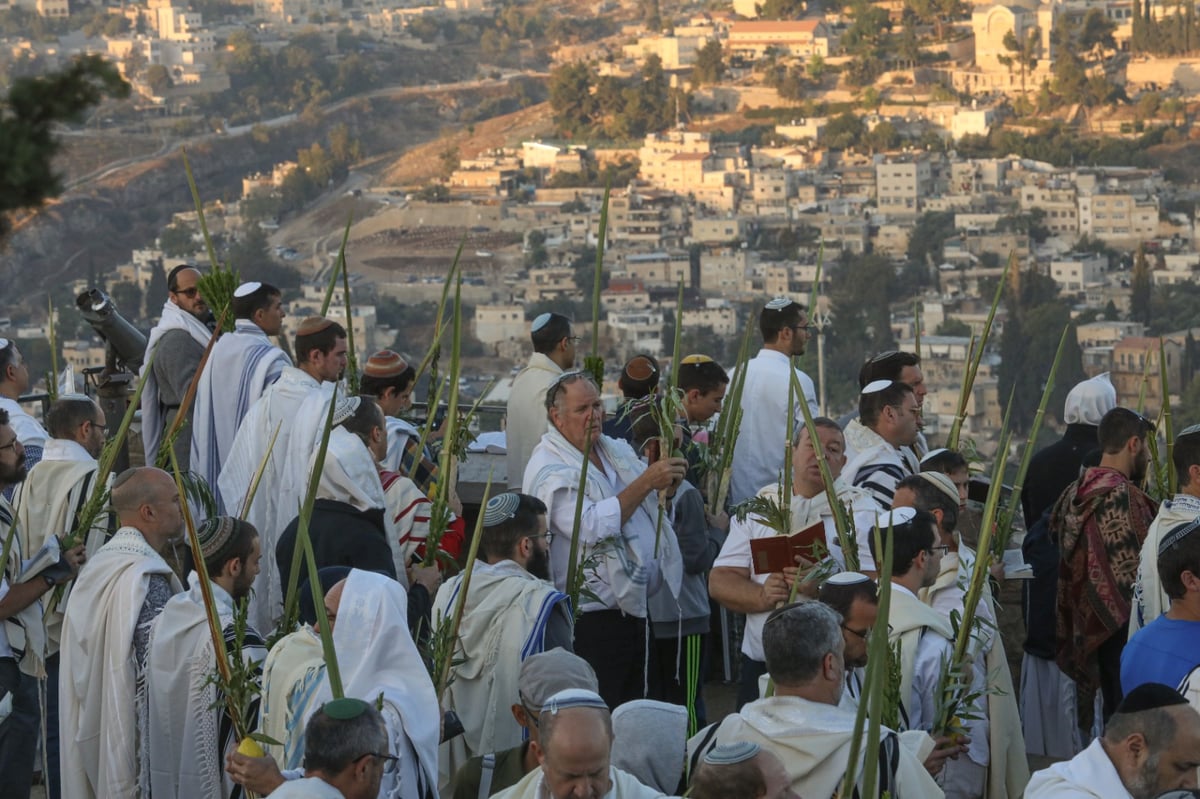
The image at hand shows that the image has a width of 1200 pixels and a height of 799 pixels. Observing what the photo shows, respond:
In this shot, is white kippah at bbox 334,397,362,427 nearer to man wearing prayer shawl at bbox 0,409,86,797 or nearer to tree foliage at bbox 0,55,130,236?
man wearing prayer shawl at bbox 0,409,86,797

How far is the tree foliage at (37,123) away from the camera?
1346 mm

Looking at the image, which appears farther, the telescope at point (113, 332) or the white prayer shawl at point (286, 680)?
the telescope at point (113, 332)

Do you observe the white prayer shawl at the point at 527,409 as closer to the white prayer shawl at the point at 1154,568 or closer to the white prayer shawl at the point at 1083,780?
the white prayer shawl at the point at 1154,568

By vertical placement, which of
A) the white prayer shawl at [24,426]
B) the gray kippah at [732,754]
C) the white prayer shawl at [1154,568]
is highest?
the gray kippah at [732,754]

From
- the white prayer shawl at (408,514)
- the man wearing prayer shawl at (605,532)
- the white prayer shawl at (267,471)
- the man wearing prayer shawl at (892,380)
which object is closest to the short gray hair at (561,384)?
the man wearing prayer shawl at (605,532)

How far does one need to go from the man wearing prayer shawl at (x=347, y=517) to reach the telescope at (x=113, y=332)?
5.77 ft

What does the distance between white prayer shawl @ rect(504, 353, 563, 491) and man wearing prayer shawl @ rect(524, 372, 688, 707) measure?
0.61m

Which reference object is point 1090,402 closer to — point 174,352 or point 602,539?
point 602,539

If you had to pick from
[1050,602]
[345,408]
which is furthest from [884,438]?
[345,408]

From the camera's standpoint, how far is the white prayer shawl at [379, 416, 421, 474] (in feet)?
12.5

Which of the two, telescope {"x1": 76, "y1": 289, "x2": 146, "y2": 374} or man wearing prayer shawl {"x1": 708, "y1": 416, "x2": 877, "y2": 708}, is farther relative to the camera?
telescope {"x1": 76, "y1": 289, "x2": 146, "y2": 374}

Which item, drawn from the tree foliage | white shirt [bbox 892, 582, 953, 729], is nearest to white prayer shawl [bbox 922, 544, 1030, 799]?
white shirt [bbox 892, 582, 953, 729]

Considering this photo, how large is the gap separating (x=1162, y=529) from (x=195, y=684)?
1579mm

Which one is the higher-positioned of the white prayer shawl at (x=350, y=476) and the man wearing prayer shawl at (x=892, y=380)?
the white prayer shawl at (x=350, y=476)
